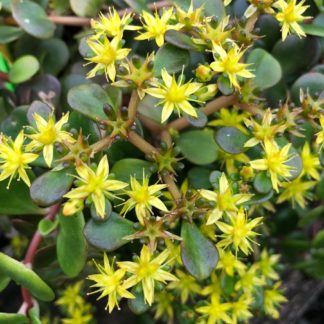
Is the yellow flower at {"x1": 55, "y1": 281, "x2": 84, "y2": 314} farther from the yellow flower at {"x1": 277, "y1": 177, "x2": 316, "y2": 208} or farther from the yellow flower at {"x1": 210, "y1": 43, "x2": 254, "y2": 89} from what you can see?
the yellow flower at {"x1": 210, "y1": 43, "x2": 254, "y2": 89}

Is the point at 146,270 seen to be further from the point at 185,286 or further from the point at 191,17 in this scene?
the point at 191,17

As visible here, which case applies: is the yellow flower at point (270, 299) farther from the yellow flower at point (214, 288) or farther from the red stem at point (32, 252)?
the red stem at point (32, 252)

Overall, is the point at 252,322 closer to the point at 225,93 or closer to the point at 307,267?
the point at 307,267

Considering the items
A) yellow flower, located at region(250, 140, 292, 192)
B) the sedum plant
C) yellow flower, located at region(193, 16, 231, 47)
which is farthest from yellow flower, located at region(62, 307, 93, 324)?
yellow flower, located at region(193, 16, 231, 47)

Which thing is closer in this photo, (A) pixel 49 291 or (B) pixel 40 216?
(A) pixel 49 291

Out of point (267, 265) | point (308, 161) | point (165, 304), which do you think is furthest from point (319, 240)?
point (165, 304)

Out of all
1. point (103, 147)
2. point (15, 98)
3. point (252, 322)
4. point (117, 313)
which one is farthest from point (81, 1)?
point (252, 322)

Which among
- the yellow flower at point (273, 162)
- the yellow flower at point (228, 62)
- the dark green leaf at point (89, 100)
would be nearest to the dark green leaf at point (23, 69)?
the dark green leaf at point (89, 100)

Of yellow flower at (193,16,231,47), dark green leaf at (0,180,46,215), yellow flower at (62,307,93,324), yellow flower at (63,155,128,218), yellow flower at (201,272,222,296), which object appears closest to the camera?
yellow flower at (63,155,128,218)
